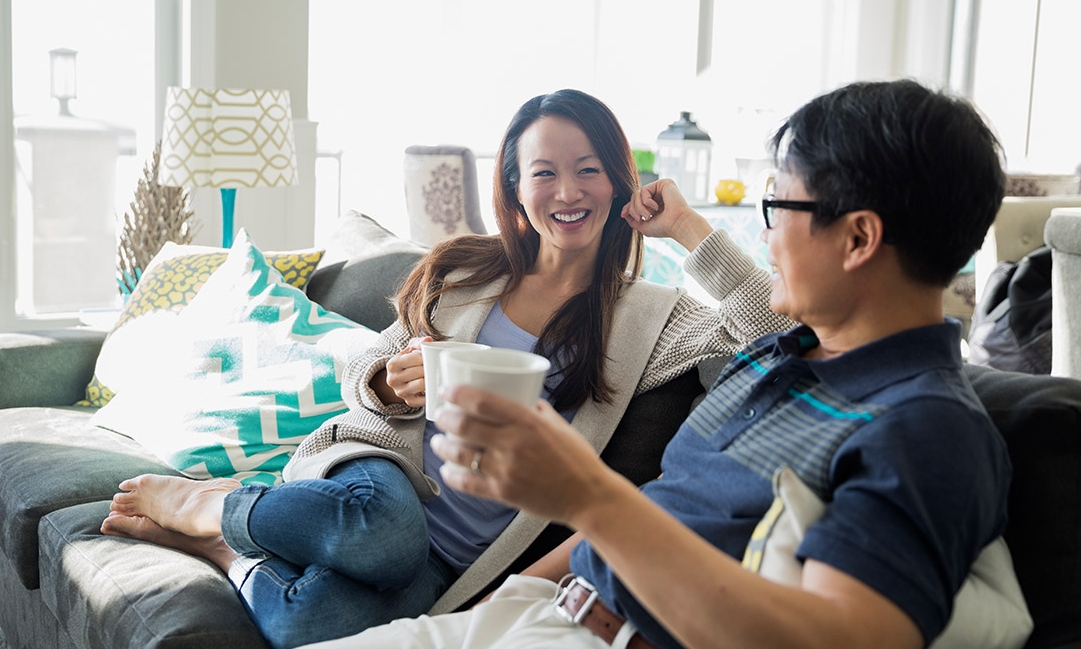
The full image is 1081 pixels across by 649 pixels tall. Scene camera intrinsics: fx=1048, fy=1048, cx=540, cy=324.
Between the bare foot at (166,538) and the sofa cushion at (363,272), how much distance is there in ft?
2.55

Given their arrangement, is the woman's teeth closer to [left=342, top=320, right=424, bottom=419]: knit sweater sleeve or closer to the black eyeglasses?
[left=342, top=320, right=424, bottom=419]: knit sweater sleeve

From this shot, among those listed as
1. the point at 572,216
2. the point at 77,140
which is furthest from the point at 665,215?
the point at 77,140

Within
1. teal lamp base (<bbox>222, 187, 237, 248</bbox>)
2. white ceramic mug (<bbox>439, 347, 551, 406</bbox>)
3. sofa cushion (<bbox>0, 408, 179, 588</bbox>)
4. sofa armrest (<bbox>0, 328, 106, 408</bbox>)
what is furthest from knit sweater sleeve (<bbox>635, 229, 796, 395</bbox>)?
teal lamp base (<bbox>222, 187, 237, 248</bbox>)

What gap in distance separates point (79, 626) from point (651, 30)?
542 centimetres

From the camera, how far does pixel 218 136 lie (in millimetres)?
3123

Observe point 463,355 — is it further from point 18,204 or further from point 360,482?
point 18,204

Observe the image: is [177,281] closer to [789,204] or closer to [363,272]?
[363,272]

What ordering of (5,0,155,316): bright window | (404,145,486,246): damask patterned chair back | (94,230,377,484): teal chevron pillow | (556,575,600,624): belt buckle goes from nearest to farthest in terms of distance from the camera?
1. (556,575,600,624): belt buckle
2. (94,230,377,484): teal chevron pillow
3. (404,145,486,246): damask patterned chair back
4. (5,0,155,316): bright window

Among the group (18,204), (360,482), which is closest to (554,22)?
(18,204)

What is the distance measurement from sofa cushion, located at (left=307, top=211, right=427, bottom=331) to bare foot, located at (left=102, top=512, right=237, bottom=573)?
78cm

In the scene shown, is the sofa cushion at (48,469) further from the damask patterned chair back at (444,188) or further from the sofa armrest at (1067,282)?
the sofa armrest at (1067,282)

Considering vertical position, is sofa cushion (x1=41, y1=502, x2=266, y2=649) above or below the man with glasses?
below

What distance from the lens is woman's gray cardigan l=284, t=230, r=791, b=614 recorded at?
1573 mm

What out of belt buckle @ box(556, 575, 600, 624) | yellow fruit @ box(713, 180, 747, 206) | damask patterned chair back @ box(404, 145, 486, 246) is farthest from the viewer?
yellow fruit @ box(713, 180, 747, 206)
